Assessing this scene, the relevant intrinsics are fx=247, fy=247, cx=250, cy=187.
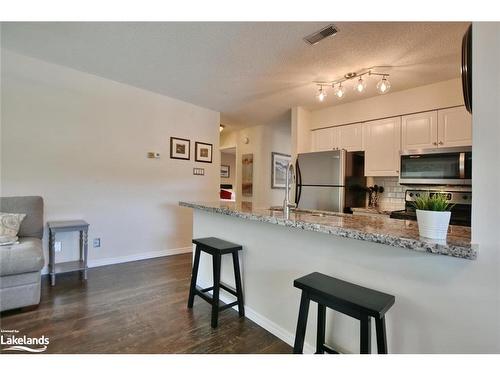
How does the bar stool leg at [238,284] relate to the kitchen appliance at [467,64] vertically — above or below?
below

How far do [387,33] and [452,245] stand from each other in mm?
1915

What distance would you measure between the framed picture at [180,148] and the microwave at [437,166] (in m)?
3.06

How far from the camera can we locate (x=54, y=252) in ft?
9.09

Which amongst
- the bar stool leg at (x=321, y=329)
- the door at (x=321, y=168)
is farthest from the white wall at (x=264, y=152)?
the bar stool leg at (x=321, y=329)

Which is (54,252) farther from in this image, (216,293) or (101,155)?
(216,293)

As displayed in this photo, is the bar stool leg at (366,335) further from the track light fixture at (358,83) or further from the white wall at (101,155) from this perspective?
the white wall at (101,155)

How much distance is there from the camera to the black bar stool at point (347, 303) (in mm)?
1050

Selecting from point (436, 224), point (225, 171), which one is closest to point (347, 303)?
point (436, 224)

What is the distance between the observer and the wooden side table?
105 inches

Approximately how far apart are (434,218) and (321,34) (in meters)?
1.81

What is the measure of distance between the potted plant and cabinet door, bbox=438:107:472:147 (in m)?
2.41

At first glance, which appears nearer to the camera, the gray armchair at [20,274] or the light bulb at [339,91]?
the gray armchair at [20,274]
